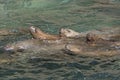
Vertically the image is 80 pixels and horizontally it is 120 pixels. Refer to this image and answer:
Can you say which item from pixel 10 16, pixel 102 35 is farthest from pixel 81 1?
pixel 102 35

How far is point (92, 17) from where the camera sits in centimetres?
874

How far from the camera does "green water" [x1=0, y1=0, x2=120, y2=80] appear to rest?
17.5ft

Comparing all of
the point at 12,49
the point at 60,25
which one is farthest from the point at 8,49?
the point at 60,25

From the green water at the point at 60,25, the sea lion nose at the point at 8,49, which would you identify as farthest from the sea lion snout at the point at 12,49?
the green water at the point at 60,25

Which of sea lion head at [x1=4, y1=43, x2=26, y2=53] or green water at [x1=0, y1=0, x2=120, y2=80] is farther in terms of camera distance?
sea lion head at [x1=4, y1=43, x2=26, y2=53]

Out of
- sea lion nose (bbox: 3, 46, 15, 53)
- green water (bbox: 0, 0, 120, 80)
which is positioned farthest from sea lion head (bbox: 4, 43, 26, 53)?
green water (bbox: 0, 0, 120, 80)

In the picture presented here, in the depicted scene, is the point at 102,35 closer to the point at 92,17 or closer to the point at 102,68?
the point at 102,68

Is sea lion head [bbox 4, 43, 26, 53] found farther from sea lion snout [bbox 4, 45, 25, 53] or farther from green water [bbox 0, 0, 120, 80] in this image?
green water [bbox 0, 0, 120, 80]

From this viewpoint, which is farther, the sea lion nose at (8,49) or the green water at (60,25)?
the sea lion nose at (8,49)

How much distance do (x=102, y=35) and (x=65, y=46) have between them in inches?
25.2

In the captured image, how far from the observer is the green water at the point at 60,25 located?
5336mm

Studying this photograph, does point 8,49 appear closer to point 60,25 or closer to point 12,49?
point 12,49

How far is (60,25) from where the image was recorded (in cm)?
814

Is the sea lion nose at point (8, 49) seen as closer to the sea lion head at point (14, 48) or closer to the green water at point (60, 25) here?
the sea lion head at point (14, 48)
